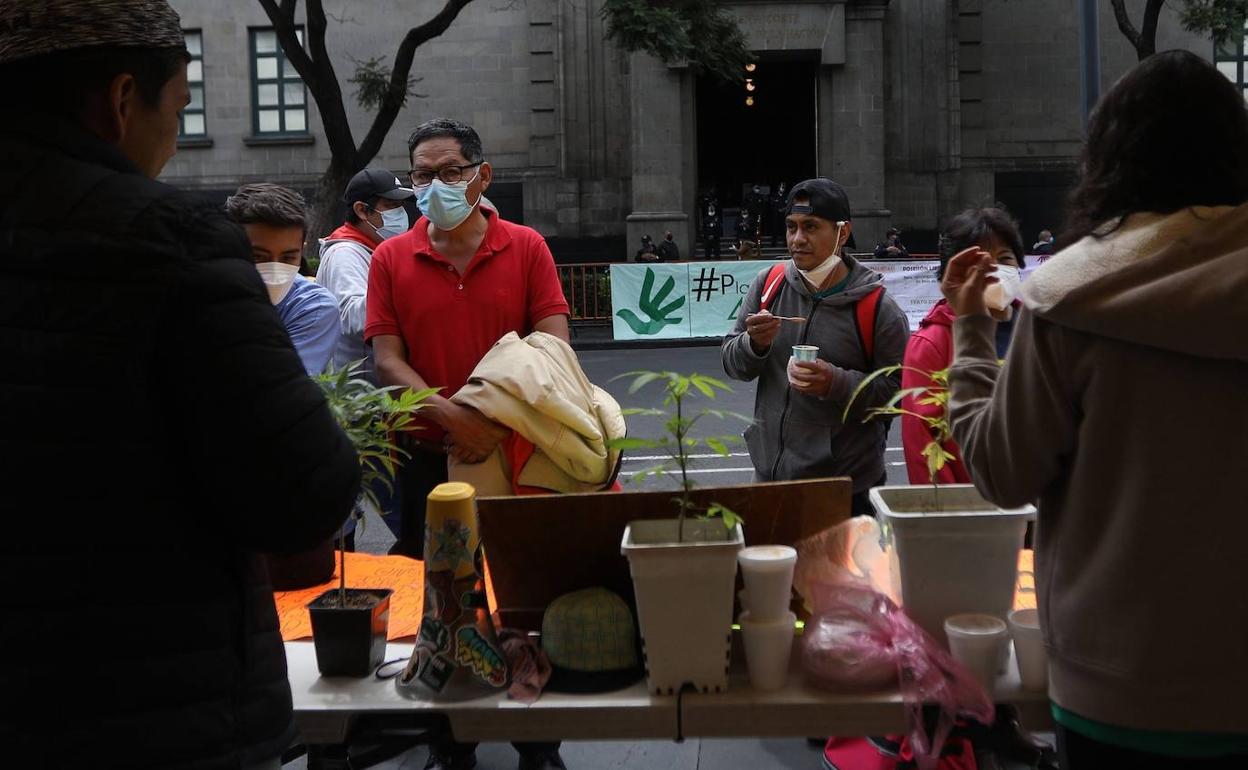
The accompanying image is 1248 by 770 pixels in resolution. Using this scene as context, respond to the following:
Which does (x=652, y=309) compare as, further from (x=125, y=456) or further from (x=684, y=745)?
(x=125, y=456)

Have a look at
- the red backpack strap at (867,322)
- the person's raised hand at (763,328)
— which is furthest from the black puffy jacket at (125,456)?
the red backpack strap at (867,322)

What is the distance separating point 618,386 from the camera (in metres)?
14.3

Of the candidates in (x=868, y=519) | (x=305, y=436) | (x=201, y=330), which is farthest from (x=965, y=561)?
(x=201, y=330)

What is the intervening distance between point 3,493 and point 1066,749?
5.64 ft

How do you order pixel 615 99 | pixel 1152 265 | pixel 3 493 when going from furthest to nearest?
pixel 615 99 < pixel 1152 265 < pixel 3 493

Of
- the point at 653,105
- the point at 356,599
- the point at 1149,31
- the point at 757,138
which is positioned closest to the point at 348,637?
the point at 356,599

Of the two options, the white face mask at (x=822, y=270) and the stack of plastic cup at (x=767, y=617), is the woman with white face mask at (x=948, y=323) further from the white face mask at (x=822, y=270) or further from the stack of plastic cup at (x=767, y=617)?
the stack of plastic cup at (x=767, y=617)

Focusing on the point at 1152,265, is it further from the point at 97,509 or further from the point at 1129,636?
the point at 97,509

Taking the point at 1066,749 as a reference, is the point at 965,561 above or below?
above

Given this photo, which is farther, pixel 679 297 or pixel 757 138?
pixel 757 138

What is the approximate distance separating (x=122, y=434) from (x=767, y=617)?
50.7 inches

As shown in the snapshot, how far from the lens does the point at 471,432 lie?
3260 mm

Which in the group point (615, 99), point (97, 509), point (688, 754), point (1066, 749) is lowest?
point (688, 754)

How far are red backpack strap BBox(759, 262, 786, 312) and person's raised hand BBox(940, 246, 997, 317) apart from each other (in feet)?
6.93
